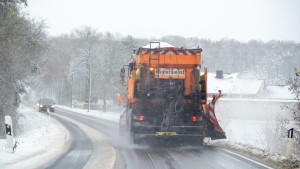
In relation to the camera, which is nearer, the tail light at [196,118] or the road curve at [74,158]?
the road curve at [74,158]

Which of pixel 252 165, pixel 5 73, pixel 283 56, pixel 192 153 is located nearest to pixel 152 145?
pixel 192 153

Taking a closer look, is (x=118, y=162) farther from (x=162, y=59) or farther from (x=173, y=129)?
(x=162, y=59)

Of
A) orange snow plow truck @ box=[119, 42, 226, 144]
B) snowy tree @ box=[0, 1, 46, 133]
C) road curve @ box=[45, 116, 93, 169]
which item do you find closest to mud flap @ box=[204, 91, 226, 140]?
orange snow plow truck @ box=[119, 42, 226, 144]

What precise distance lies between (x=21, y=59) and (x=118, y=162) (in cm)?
1600

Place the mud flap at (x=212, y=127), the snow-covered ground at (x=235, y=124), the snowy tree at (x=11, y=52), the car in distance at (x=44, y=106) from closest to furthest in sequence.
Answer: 1. the snow-covered ground at (x=235, y=124)
2. the mud flap at (x=212, y=127)
3. the snowy tree at (x=11, y=52)
4. the car in distance at (x=44, y=106)

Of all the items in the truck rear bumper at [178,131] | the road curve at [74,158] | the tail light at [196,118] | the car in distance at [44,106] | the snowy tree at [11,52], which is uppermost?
the snowy tree at [11,52]

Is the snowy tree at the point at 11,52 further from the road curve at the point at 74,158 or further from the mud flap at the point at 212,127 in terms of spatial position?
the mud flap at the point at 212,127

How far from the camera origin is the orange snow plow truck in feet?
44.5

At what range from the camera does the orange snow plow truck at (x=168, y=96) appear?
44.5ft

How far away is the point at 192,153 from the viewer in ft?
39.6

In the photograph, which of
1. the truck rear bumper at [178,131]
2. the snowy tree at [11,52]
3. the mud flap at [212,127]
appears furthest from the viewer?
the snowy tree at [11,52]

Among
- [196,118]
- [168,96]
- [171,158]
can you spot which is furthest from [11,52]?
[171,158]

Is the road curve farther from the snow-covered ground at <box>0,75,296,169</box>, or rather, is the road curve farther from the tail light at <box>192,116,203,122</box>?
the tail light at <box>192,116,203,122</box>

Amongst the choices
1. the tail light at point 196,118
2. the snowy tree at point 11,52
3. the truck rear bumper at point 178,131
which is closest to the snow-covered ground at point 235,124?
the truck rear bumper at point 178,131
